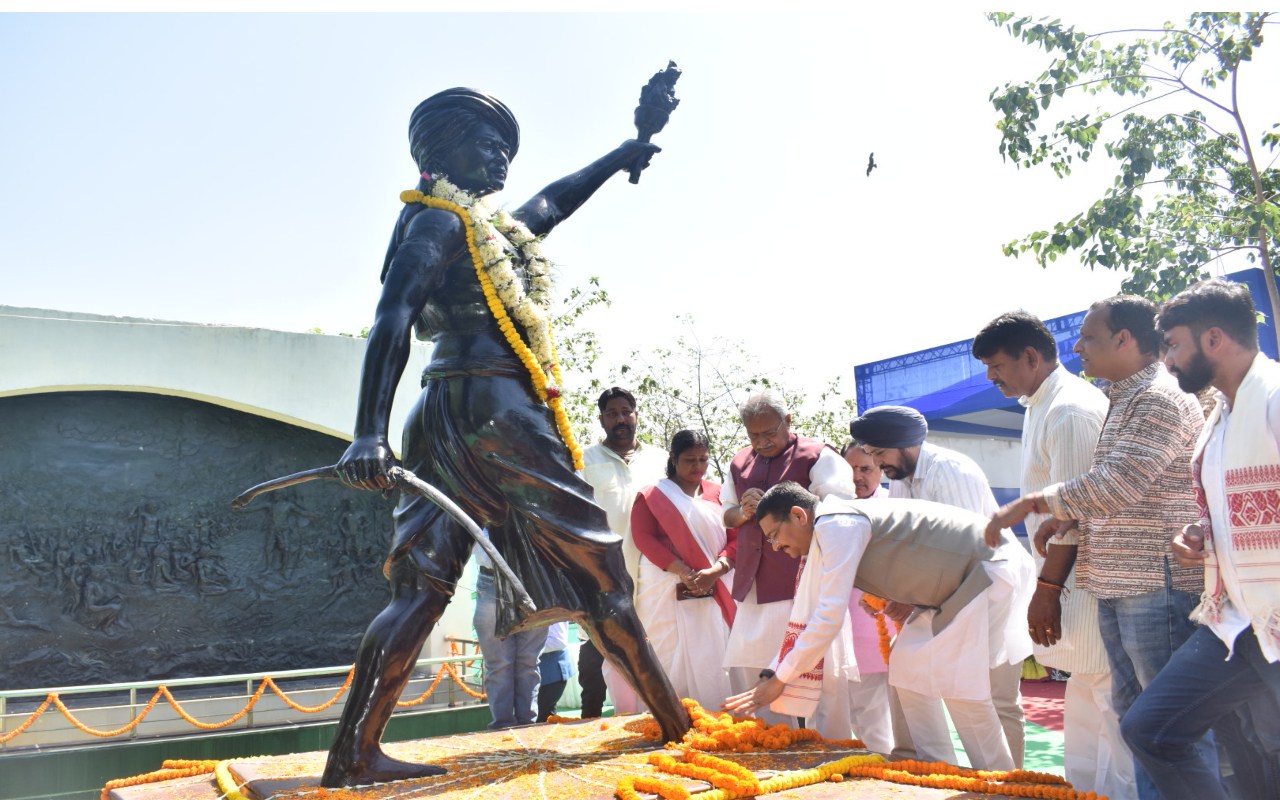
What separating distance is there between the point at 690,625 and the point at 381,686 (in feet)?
7.73

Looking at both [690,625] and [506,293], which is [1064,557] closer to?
[506,293]

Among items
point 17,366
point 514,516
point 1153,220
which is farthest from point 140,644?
point 1153,220

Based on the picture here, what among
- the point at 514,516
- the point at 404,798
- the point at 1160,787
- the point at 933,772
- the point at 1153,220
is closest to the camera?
the point at 1160,787

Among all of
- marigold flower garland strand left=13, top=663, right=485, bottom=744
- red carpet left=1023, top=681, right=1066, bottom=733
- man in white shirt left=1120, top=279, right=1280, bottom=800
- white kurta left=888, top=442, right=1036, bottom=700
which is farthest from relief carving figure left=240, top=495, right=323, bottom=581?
man in white shirt left=1120, top=279, right=1280, bottom=800

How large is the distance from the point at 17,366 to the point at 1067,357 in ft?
36.6

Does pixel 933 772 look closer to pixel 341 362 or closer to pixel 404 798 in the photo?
pixel 404 798

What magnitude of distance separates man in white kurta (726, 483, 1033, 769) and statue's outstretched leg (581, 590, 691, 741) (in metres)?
0.28

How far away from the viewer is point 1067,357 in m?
8.92

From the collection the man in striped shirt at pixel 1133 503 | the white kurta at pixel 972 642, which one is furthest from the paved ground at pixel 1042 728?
the man in striped shirt at pixel 1133 503

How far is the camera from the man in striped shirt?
2.57 m

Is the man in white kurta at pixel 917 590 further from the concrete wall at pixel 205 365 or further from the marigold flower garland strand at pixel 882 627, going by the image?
the concrete wall at pixel 205 365

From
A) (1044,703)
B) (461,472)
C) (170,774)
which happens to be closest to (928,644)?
(461,472)

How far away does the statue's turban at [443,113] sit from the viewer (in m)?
3.38

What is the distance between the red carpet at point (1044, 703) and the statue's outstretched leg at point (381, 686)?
534cm
